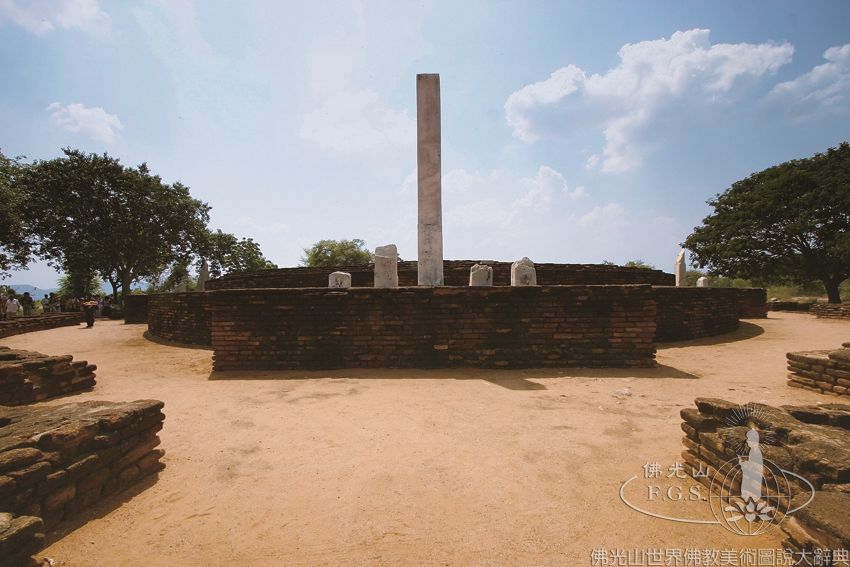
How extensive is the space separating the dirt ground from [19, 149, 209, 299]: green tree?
19.1 metres

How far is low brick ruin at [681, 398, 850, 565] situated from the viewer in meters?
1.46

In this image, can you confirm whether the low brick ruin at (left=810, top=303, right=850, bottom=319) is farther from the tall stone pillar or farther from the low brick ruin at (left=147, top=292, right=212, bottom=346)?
the low brick ruin at (left=147, top=292, right=212, bottom=346)

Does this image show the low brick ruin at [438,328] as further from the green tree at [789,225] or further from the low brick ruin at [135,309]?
the green tree at [789,225]

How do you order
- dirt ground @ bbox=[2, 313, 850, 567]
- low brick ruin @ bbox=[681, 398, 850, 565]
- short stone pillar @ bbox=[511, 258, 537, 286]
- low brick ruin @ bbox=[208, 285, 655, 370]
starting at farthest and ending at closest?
short stone pillar @ bbox=[511, 258, 537, 286], low brick ruin @ bbox=[208, 285, 655, 370], dirt ground @ bbox=[2, 313, 850, 567], low brick ruin @ bbox=[681, 398, 850, 565]

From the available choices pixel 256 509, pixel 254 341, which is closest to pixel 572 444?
pixel 256 509

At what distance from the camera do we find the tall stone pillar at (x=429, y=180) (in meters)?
7.56

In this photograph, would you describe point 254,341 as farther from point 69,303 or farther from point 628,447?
point 69,303

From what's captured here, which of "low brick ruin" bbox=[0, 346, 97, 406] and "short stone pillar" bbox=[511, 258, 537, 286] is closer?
"low brick ruin" bbox=[0, 346, 97, 406]

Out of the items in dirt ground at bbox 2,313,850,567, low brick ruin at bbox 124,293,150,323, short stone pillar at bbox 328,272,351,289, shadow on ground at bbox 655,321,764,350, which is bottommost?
dirt ground at bbox 2,313,850,567

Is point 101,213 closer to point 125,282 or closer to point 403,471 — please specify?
point 125,282

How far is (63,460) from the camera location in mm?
2029

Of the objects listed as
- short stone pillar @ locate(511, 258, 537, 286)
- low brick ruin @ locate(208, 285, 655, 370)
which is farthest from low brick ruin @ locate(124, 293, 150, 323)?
short stone pillar @ locate(511, 258, 537, 286)

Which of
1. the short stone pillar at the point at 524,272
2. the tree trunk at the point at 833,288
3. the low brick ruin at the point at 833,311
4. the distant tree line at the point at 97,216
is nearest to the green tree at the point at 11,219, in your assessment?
the distant tree line at the point at 97,216

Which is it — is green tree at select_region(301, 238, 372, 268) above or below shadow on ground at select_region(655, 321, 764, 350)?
above
